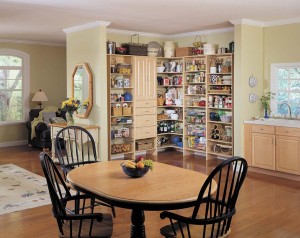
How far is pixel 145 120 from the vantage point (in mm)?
7824

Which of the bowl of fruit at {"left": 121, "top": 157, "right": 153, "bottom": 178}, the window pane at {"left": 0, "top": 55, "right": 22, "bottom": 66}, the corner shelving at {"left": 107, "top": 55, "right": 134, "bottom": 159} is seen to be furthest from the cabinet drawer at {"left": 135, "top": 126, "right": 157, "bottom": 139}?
the bowl of fruit at {"left": 121, "top": 157, "right": 153, "bottom": 178}

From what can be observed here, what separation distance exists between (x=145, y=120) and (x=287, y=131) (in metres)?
2.80

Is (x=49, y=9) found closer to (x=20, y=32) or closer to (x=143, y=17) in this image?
(x=143, y=17)

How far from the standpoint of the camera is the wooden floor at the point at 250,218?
3.90 metres

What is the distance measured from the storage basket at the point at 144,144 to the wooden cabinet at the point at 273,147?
6.93 feet

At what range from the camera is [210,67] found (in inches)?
296

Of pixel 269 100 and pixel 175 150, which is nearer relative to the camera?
pixel 269 100

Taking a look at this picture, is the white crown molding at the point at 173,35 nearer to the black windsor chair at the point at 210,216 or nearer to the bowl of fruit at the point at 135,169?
the bowl of fruit at the point at 135,169

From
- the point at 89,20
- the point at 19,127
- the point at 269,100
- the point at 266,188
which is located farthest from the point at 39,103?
the point at 266,188

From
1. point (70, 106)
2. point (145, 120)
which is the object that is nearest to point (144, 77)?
point (145, 120)

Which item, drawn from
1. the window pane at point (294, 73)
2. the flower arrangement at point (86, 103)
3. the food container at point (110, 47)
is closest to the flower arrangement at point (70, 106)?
the flower arrangement at point (86, 103)

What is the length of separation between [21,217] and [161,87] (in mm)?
4716

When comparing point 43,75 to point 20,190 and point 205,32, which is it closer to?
point 205,32

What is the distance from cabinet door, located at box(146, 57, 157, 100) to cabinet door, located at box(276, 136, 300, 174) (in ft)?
8.83
